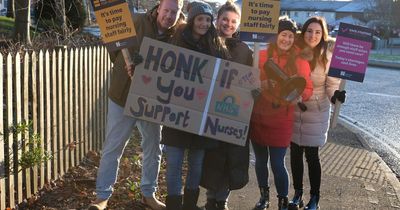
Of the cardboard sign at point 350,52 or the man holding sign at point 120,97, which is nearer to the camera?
the man holding sign at point 120,97

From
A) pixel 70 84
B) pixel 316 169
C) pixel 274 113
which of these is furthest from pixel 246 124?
pixel 70 84

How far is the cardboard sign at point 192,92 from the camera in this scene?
12.9 ft

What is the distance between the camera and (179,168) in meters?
4.05

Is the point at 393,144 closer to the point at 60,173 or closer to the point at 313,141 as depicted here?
the point at 313,141

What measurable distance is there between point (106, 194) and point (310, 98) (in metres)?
2.00

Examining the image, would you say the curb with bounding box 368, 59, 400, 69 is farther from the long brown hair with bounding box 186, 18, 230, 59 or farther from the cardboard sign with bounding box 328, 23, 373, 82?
the long brown hair with bounding box 186, 18, 230, 59

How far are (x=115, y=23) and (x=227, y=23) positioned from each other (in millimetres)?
920

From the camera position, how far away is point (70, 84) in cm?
521

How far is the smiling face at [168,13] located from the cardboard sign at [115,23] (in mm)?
264

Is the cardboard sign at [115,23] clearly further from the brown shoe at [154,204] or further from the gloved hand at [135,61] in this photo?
the brown shoe at [154,204]

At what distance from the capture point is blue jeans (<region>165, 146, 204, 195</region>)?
13.2 feet

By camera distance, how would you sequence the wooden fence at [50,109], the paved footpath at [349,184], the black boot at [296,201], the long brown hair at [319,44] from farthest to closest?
the paved footpath at [349,184]
the black boot at [296,201]
the long brown hair at [319,44]
the wooden fence at [50,109]

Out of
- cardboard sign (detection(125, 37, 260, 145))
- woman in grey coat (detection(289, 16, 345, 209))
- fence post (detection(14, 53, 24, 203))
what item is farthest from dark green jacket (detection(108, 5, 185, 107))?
woman in grey coat (detection(289, 16, 345, 209))

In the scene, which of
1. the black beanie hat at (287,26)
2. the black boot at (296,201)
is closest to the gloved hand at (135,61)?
the black beanie hat at (287,26)
